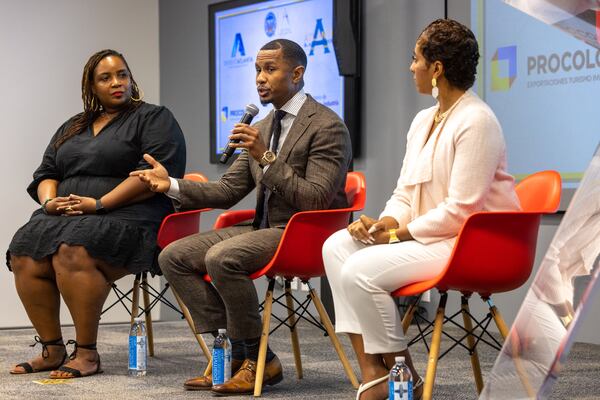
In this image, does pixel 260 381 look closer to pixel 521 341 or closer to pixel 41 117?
pixel 521 341

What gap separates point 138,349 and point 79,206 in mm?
631

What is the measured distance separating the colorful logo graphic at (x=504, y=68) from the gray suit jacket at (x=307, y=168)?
5.56 feet

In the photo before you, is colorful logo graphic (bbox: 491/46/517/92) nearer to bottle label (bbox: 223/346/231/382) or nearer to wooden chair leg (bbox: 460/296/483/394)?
wooden chair leg (bbox: 460/296/483/394)

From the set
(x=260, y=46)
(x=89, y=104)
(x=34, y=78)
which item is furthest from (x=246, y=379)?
(x=34, y=78)

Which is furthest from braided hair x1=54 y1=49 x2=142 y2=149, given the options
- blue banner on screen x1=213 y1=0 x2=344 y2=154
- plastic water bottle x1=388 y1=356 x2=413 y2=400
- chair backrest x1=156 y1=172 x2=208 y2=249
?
plastic water bottle x1=388 y1=356 x2=413 y2=400

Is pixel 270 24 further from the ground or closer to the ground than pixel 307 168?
further from the ground

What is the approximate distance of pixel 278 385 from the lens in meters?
3.66

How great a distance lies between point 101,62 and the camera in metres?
4.25

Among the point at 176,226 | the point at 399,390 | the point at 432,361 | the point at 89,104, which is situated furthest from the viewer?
the point at 89,104

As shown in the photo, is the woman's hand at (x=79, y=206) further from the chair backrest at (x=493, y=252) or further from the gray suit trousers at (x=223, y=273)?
the chair backrest at (x=493, y=252)

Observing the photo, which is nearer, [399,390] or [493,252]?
[399,390]

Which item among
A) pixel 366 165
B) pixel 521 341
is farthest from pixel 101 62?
pixel 521 341

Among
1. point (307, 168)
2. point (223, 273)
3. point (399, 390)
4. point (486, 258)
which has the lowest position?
point (399, 390)

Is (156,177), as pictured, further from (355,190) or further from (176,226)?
(355,190)
